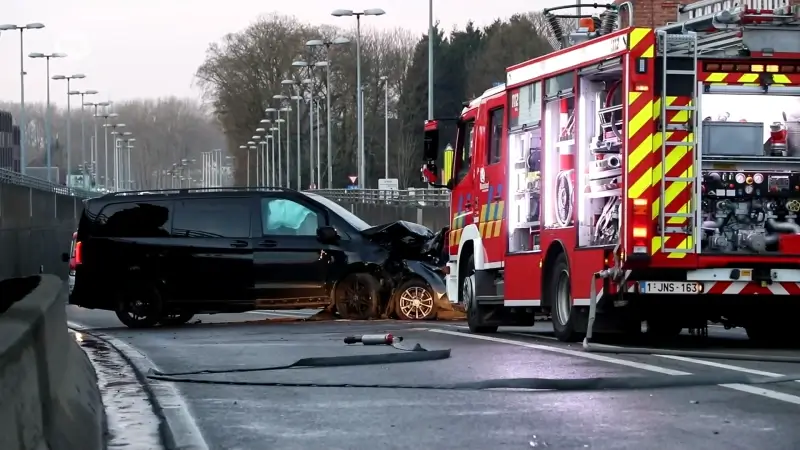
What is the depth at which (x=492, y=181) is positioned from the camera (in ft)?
56.9

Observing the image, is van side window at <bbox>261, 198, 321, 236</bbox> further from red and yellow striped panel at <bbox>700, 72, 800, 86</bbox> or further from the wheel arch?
red and yellow striped panel at <bbox>700, 72, 800, 86</bbox>

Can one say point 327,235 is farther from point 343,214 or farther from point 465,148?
point 465,148

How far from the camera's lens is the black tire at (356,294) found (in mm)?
21500

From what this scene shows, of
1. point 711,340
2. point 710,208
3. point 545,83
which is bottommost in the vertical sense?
point 711,340

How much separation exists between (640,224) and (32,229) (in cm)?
3733

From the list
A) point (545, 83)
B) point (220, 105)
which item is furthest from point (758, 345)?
point (220, 105)

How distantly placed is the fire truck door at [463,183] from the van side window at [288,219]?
3.02 meters

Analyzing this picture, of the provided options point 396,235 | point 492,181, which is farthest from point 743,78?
point 396,235

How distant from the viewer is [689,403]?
9117 mm

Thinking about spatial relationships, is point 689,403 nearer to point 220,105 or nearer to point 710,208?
point 710,208

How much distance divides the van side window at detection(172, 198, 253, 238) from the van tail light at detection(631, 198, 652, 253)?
29.8ft

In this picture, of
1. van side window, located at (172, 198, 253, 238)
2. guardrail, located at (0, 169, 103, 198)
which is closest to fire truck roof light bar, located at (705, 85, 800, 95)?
van side window, located at (172, 198, 253, 238)

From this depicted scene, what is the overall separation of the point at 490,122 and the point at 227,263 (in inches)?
213

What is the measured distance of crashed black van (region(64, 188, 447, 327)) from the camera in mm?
21469
